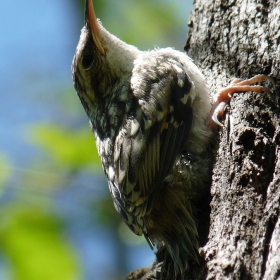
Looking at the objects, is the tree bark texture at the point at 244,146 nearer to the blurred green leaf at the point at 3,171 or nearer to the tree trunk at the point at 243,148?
the tree trunk at the point at 243,148

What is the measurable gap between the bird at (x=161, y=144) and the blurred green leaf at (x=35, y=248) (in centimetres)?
48

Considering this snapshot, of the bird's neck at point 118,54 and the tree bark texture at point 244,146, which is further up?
the bird's neck at point 118,54

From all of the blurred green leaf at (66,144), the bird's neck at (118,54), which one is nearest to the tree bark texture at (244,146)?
the bird's neck at (118,54)

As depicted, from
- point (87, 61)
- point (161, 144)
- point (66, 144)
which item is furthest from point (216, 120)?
point (66, 144)

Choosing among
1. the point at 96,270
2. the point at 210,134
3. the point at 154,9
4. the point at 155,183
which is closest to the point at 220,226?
the point at 155,183

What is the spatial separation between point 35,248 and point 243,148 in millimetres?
1456

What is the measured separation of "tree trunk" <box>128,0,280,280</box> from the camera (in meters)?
2.23

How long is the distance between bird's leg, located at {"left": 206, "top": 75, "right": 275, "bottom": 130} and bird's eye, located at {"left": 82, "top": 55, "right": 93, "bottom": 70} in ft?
3.76

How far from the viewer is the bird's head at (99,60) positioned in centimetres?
376

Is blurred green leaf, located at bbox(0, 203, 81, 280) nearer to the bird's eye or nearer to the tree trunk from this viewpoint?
the tree trunk

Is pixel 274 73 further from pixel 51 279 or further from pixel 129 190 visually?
pixel 51 279

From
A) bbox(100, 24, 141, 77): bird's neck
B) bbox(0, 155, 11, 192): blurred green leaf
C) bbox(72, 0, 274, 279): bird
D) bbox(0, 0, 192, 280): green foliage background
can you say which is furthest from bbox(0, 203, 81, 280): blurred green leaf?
bbox(100, 24, 141, 77): bird's neck

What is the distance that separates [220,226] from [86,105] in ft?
6.23

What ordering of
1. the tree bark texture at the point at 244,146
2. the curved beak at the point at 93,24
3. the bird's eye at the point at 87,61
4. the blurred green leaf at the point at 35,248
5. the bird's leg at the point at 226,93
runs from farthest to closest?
the bird's eye at the point at 87,61, the curved beak at the point at 93,24, the blurred green leaf at the point at 35,248, the bird's leg at the point at 226,93, the tree bark texture at the point at 244,146
